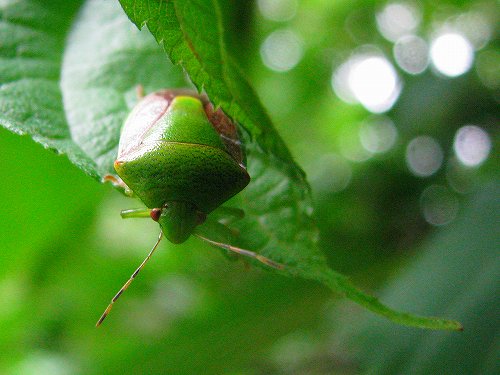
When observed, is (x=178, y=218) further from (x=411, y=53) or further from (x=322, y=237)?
(x=411, y=53)

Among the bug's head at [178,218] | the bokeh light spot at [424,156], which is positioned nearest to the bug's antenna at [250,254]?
the bug's head at [178,218]

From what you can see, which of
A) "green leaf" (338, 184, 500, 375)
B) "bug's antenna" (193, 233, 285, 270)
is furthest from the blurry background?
"bug's antenna" (193, 233, 285, 270)

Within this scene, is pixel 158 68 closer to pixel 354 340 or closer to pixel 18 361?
pixel 354 340

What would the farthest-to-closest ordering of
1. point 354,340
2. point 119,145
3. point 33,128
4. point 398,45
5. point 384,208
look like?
1. point 398,45
2. point 384,208
3. point 354,340
4. point 119,145
5. point 33,128

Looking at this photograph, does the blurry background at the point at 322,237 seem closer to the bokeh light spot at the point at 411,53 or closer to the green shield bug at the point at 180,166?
the bokeh light spot at the point at 411,53

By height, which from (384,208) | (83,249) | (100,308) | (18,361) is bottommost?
(18,361)

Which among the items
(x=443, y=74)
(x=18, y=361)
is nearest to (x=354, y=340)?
(x=18, y=361)

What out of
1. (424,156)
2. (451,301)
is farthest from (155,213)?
(424,156)

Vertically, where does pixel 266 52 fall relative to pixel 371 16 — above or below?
below
